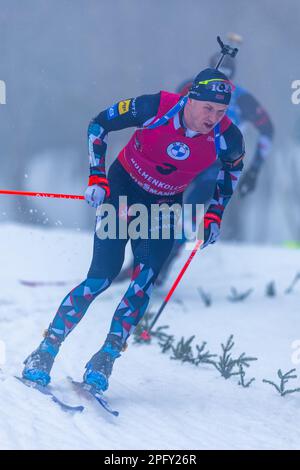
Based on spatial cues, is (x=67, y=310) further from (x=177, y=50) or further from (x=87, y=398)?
(x=177, y=50)

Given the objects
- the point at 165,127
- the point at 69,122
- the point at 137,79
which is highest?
the point at 137,79

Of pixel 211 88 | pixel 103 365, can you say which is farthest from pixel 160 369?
pixel 211 88

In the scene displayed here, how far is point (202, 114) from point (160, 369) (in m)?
1.84

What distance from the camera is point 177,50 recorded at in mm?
10844

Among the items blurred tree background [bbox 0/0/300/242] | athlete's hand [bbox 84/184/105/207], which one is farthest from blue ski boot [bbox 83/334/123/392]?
blurred tree background [bbox 0/0/300/242]

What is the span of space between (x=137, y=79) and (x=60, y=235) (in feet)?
9.51

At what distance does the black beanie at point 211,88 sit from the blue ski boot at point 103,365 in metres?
1.31

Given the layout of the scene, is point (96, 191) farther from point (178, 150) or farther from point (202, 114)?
point (202, 114)

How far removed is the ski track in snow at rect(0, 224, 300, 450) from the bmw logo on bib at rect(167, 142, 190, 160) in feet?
4.36

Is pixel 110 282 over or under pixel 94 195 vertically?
under

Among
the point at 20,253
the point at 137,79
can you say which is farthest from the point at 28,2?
the point at 20,253

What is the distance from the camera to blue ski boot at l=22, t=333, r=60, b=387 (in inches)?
142

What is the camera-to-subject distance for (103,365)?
361 centimetres

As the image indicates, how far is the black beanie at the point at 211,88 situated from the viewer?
3504 mm
